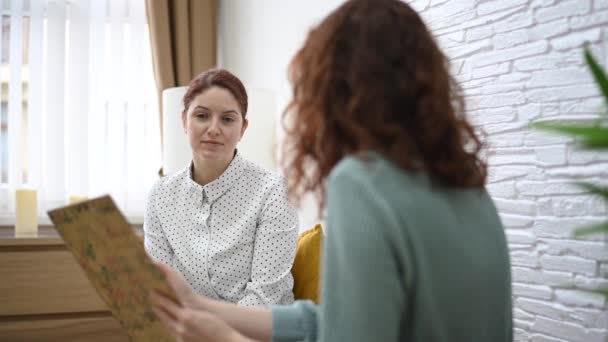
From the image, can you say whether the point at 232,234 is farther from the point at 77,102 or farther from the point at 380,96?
the point at 77,102

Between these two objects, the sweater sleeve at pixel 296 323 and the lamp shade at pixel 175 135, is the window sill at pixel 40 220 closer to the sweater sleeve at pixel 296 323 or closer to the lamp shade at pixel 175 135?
the lamp shade at pixel 175 135

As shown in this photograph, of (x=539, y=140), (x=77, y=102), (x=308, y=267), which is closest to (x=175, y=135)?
(x=77, y=102)

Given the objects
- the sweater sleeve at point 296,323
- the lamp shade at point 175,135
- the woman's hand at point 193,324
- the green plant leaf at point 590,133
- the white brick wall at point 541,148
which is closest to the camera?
the green plant leaf at point 590,133

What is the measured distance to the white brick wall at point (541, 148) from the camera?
175 cm

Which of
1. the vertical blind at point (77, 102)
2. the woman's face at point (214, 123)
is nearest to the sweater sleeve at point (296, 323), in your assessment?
the woman's face at point (214, 123)

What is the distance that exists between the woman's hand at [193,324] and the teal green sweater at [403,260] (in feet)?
0.81

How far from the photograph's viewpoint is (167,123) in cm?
323

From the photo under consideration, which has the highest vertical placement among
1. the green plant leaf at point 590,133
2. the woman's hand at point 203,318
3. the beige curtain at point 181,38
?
the beige curtain at point 181,38

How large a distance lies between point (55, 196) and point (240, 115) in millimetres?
1761

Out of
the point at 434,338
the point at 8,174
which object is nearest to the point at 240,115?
the point at 434,338

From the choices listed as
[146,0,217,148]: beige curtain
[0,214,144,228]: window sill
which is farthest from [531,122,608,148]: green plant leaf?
[146,0,217,148]: beige curtain

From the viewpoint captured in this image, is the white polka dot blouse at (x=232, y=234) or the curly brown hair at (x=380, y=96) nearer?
the curly brown hair at (x=380, y=96)

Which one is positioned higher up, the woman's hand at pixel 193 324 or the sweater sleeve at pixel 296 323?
the woman's hand at pixel 193 324

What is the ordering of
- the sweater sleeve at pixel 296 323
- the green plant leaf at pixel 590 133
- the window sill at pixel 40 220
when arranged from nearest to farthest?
1. the green plant leaf at pixel 590 133
2. the sweater sleeve at pixel 296 323
3. the window sill at pixel 40 220
